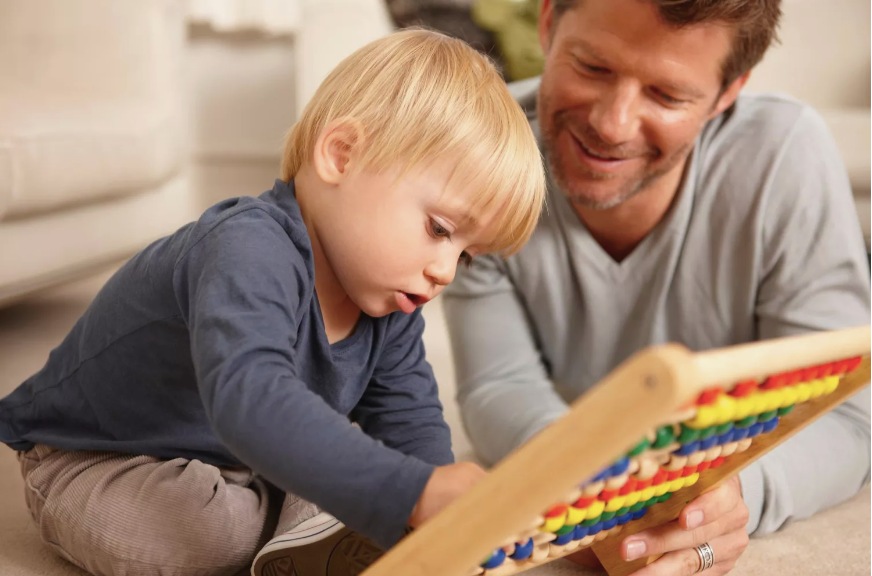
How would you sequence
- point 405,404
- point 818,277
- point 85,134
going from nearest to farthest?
point 405,404
point 818,277
point 85,134

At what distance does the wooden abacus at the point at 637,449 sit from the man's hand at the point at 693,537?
0.5 inches

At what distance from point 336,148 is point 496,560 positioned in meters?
0.39

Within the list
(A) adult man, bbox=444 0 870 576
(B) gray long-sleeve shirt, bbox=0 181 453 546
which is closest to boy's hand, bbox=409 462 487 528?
(B) gray long-sleeve shirt, bbox=0 181 453 546

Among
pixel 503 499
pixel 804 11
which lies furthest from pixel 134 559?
pixel 804 11

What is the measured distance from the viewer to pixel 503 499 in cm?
55

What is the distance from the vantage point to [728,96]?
1191 mm

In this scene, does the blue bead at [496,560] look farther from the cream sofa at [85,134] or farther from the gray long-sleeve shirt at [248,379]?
the cream sofa at [85,134]

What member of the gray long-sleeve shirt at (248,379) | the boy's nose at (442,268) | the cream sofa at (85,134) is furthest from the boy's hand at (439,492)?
the cream sofa at (85,134)

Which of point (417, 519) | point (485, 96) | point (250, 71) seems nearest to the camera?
point (417, 519)

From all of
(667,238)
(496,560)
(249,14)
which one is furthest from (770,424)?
(249,14)

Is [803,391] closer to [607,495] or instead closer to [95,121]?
[607,495]

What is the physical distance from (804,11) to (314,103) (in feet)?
5.96

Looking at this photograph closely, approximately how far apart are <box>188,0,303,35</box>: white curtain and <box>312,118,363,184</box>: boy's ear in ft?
7.03

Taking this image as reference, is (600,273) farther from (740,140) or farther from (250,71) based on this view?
(250,71)
